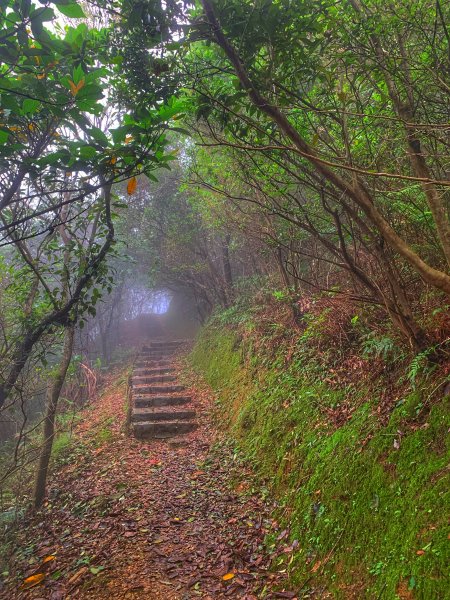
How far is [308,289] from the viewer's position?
6.84 metres

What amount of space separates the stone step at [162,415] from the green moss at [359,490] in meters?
2.82

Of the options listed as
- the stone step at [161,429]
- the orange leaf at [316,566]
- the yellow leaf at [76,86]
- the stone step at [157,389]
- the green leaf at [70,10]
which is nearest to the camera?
the green leaf at [70,10]

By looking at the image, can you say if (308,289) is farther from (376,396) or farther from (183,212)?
(183,212)

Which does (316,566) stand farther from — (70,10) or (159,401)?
(159,401)

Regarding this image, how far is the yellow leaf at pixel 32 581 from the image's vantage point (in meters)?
3.81

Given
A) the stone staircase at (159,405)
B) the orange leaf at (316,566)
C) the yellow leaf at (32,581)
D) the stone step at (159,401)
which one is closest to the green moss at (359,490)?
the orange leaf at (316,566)

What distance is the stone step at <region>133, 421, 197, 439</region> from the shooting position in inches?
290

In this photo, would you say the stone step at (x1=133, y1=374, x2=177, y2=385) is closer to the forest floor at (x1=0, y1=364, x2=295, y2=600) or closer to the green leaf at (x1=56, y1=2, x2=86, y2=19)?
the forest floor at (x1=0, y1=364, x2=295, y2=600)

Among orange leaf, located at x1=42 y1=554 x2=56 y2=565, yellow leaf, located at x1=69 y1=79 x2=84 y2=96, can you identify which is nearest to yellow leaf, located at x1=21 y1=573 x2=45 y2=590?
orange leaf, located at x1=42 y1=554 x2=56 y2=565

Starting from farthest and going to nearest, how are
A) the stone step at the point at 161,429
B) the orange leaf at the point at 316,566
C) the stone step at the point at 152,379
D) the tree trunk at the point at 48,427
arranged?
1. the stone step at the point at 152,379
2. the stone step at the point at 161,429
3. the tree trunk at the point at 48,427
4. the orange leaf at the point at 316,566

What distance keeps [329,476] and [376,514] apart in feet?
2.52

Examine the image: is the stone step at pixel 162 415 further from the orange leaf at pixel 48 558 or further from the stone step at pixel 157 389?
the orange leaf at pixel 48 558

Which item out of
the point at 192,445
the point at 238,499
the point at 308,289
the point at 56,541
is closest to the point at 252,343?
the point at 308,289

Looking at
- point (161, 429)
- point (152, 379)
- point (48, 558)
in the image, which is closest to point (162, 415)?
point (161, 429)
